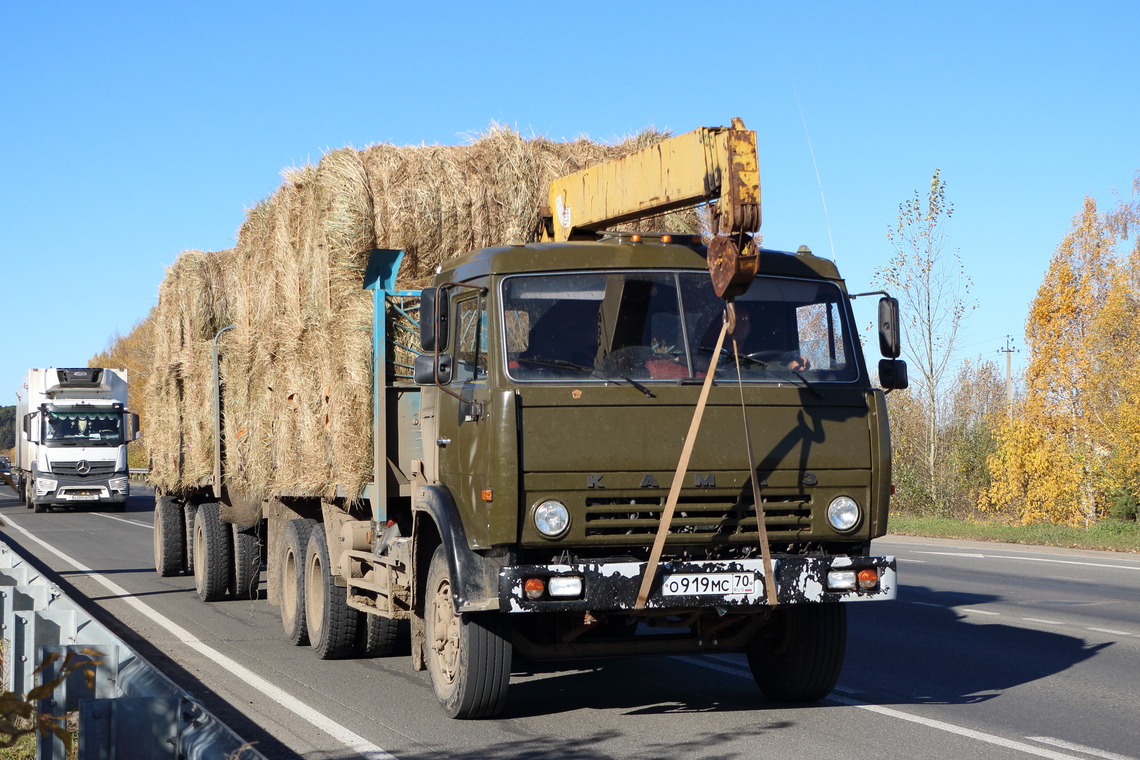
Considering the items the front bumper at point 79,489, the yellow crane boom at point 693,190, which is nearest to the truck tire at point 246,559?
the yellow crane boom at point 693,190

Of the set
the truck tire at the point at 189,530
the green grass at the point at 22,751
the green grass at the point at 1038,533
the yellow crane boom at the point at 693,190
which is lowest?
the green grass at the point at 1038,533

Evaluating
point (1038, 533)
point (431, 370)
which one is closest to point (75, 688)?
point (431, 370)

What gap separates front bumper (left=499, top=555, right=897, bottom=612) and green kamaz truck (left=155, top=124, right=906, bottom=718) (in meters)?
0.01

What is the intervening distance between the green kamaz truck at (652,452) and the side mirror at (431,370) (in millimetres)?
13

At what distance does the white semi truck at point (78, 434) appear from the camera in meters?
35.6

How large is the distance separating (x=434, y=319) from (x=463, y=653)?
6.12 feet

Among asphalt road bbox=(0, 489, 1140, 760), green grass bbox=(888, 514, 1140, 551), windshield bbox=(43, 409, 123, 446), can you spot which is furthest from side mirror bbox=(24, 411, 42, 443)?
asphalt road bbox=(0, 489, 1140, 760)

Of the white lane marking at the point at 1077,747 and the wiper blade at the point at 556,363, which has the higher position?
the wiper blade at the point at 556,363

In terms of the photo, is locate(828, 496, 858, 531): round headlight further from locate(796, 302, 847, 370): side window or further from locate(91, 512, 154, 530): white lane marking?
locate(91, 512, 154, 530): white lane marking

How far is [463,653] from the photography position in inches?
281

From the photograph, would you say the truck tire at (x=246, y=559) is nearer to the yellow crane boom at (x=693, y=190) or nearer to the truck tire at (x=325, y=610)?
the truck tire at (x=325, y=610)

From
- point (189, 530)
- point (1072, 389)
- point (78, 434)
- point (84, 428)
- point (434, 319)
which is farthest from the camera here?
point (84, 428)

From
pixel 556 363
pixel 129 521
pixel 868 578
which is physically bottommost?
pixel 129 521

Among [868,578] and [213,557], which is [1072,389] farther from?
[868,578]
